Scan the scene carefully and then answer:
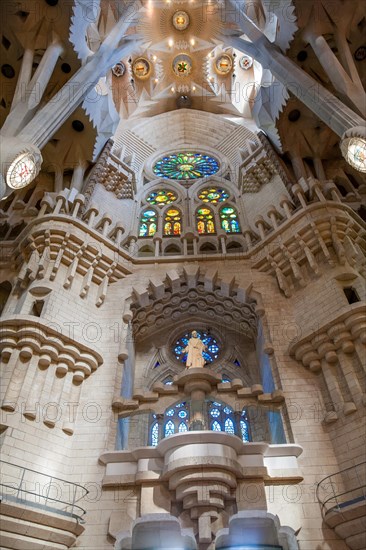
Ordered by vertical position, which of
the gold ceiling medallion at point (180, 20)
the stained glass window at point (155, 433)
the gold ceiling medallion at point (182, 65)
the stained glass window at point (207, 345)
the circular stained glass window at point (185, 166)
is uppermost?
the gold ceiling medallion at point (180, 20)

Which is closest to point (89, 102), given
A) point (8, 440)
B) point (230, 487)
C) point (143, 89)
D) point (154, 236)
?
point (154, 236)

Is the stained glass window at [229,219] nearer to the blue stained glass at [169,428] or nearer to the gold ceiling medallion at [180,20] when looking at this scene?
the blue stained glass at [169,428]

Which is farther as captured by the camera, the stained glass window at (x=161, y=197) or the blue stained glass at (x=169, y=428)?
the stained glass window at (x=161, y=197)

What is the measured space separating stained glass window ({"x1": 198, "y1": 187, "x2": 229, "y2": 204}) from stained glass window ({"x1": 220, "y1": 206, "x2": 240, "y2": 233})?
1.98ft

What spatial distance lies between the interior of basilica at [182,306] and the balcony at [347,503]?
0.03m

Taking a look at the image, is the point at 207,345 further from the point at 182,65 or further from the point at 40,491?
the point at 182,65

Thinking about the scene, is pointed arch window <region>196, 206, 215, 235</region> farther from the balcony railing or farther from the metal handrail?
the balcony railing

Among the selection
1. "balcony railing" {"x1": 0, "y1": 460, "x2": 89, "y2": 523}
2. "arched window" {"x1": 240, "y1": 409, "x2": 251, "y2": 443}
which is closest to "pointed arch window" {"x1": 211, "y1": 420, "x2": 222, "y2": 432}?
"arched window" {"x1": 240, "y1": 409, "x2": 251, "y2": 443}

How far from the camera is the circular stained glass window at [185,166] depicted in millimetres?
17547

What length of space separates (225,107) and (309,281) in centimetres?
1215

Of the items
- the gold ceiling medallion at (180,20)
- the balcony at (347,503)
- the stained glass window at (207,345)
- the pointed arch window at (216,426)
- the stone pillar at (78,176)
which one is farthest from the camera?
the gold ceiling medallion at (180,20)

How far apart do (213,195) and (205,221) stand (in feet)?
6.00

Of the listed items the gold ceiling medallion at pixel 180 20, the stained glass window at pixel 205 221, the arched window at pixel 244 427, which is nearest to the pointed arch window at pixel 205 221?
the stained glass window at pixel 205 221

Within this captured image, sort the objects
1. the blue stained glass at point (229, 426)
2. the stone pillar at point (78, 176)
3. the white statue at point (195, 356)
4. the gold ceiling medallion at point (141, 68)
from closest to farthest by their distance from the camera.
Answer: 1. the white statue at point (195, 356)
2. the blue stained glass at point (229, 426)
3. the stone pillar at point (78, 176)
4. the gold ceiling medallion at point (141, 68)
